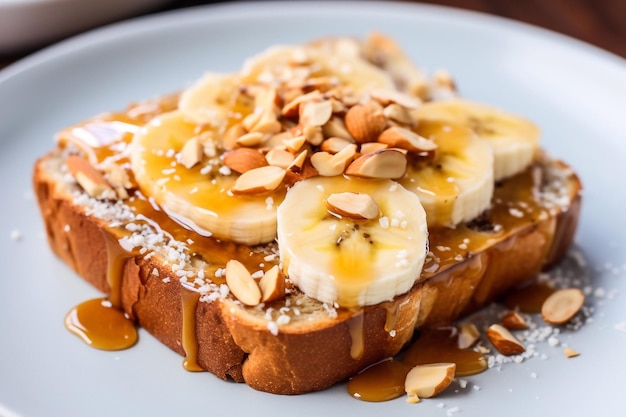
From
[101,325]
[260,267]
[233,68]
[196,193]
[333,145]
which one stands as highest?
[333,145]

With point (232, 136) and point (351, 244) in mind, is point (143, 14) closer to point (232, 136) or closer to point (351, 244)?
point (232, 136)

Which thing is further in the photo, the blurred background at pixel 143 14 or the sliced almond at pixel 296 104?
the blurred background at pixel 143 14

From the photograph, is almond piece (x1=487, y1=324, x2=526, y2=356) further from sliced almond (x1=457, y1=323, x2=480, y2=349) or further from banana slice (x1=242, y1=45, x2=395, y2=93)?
banana slice (x1=242, y1=45, x2=395, y2=93)

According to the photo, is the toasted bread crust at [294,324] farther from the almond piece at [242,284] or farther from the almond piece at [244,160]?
the almond piece at [244,160]

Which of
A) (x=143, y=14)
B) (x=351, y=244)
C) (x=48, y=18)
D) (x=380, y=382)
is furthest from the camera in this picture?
(x=143, y=14)

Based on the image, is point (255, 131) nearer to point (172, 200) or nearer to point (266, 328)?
point (172, 200)

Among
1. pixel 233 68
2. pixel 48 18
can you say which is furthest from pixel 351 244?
pixel 48 18

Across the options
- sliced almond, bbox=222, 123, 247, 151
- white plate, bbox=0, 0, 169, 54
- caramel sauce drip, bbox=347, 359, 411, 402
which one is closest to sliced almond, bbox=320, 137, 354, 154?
sliced almond, bbox=222, 123, 247, 151

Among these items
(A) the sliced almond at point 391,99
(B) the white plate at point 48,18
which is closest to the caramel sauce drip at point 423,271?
(A) the sliced almond at point 391,99
